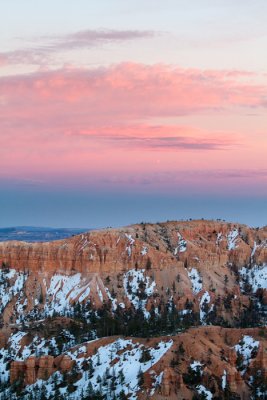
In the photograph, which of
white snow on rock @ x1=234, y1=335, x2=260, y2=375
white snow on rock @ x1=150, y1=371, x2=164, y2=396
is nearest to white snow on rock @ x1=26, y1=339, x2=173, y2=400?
white snow on rock @ x1=150, y1=371, x2=164, y2=396

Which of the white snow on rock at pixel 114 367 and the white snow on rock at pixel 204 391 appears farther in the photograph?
the white snow on rock at pixel 114 367

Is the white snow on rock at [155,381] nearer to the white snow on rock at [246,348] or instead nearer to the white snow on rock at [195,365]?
the white snow on rock at [195,365]

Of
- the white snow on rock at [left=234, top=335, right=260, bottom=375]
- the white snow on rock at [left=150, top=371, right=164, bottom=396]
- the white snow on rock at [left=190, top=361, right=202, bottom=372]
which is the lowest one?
the white snow on rock at [left=150, top=371, right=164, bottom=396]

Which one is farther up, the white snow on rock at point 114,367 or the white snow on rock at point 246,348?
the white snow on rock at point 246,348

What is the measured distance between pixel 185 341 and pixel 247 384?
13318mm

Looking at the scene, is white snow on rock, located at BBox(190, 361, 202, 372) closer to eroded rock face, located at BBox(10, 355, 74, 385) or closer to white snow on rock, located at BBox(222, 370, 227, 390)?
white snow on rock, located at BBox(222, 370, 227, 390)

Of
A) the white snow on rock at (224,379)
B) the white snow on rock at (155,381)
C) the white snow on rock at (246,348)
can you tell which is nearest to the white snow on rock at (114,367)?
the white snow on rock at (155,381)

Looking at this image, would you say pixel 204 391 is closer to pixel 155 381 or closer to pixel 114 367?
pixel 155 381

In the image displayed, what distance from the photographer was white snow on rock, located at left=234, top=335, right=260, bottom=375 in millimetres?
138500

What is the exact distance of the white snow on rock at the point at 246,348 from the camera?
138 meters

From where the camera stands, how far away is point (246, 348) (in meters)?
142

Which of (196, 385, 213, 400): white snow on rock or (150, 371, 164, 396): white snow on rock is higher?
(150, 371, 164, 396): white snow on rock

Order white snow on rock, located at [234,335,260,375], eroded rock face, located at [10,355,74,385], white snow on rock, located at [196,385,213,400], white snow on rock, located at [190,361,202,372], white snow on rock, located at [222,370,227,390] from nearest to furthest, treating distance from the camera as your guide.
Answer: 1. white snow on rock, located at [196,385,213,400]
2. white snow on rock, located at [222,370,227,390]
3. white snow on rock, located at [190,361,202,372]
4. white snow on rock, located at [234,335,260,375]
5. eroded rock face, located at [10,355,74,385]

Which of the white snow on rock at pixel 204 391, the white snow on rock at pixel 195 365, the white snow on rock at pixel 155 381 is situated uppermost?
the white snow on rock at pixel 195 365
